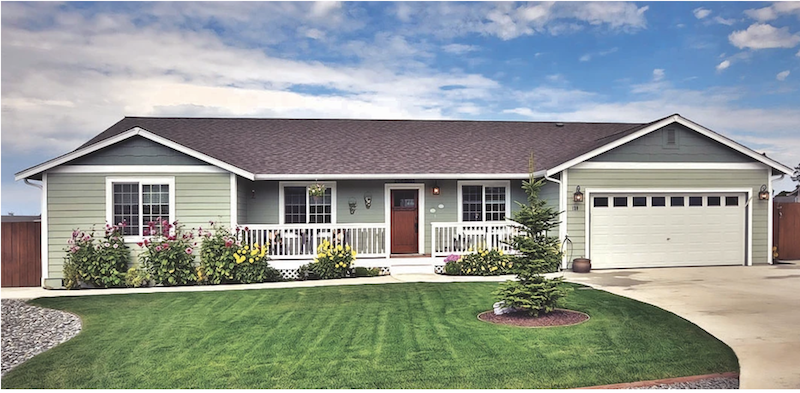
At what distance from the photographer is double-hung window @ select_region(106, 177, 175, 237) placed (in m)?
13.8

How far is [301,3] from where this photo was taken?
16.7 m

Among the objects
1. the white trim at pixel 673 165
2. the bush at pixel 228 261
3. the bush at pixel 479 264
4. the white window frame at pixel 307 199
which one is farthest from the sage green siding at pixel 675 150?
the bush at pixel 228 261

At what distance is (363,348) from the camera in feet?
24.0

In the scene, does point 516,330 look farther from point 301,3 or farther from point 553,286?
point 301,3

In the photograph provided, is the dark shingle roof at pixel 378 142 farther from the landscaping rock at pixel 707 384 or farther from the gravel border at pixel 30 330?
the landscaping rock at pixel 707 384

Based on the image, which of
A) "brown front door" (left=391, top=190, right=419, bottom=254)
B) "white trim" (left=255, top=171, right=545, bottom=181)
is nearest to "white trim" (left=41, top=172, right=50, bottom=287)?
"white trim" (left=255, top=171, right=545, bottom=181)

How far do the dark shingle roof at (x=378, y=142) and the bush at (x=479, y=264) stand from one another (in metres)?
2.51

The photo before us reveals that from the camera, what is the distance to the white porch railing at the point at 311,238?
569 inches

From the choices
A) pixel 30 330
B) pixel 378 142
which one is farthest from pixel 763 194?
pixel 30 330

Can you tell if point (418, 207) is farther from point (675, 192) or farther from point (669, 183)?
point (675, 192)

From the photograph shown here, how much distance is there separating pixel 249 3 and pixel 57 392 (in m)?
13.6

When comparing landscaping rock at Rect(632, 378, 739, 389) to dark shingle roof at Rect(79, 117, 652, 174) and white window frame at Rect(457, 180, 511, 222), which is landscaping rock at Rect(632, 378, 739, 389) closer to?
dark shingle roof at Rect(79, 117, 652, 174)

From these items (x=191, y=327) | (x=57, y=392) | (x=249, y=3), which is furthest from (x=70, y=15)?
(x=57, y=392)

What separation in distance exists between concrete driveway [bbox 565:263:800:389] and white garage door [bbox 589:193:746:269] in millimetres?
582
